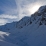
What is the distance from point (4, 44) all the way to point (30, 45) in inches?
441

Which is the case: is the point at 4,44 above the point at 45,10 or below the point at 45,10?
below

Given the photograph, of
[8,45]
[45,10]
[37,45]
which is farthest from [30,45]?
[45,10]

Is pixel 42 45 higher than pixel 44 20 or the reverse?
the reverse

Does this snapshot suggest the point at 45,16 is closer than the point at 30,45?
No

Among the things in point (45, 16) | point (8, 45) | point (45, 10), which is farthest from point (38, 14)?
point (8, 45)

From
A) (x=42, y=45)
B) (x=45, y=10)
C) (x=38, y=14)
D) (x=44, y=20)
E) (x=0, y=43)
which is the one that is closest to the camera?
(x=0, y=43)

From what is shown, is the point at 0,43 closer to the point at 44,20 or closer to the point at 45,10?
the point at 44,20

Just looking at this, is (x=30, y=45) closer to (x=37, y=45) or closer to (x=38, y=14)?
(x=37, y=45)

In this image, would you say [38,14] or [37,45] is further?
[38,14]

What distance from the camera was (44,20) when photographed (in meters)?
65.8

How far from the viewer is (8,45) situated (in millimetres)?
28344

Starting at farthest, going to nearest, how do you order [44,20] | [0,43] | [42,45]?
[44,20]
[42,45]
[0,43]

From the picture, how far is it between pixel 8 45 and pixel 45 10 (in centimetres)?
5376

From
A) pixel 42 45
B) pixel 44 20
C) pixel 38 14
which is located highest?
pixel 38 14
